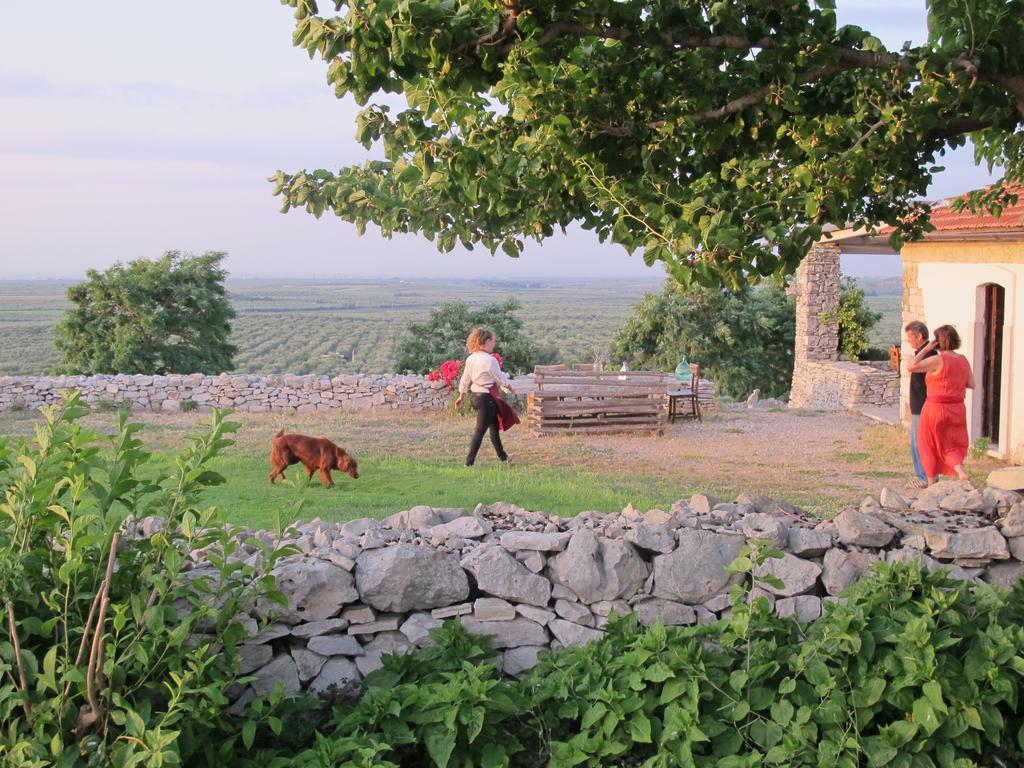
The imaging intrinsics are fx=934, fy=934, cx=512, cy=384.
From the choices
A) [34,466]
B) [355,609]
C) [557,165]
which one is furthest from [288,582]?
[557,165]

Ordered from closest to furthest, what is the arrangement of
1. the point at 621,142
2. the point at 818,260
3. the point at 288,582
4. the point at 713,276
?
1. the point at 713,276
2. the point at 288,582
3. the point at 621,142
4. the point at 818,260

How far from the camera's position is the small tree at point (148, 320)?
98.8ft

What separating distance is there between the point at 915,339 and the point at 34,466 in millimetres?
8353

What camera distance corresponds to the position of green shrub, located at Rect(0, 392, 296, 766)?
10.8 feet

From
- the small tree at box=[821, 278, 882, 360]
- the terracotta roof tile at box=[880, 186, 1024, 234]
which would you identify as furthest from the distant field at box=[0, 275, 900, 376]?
the terracotta roof tile at box=[880, 186, 1024, 234]

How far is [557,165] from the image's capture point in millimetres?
4520

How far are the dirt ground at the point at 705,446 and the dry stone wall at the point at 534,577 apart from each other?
346 cm

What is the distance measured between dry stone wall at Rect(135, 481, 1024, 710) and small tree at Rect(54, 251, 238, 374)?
1065 inches

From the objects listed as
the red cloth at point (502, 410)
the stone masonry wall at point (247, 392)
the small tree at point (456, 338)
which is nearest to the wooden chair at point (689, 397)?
the stone masonry wall at point (247, 392)

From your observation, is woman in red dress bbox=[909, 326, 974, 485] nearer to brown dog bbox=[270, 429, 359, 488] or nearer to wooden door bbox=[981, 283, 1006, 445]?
wooden door bbox=[981, 283, 1006, 445]

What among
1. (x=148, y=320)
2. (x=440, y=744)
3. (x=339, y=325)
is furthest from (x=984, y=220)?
(x=339, y=325)

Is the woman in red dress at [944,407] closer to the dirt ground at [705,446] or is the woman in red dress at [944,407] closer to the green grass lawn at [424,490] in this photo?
the dirt ground at [705,446]

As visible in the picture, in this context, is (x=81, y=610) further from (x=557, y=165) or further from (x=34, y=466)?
(x=557, y=165)

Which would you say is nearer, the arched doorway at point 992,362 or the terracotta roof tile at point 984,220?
the terracotta roof tile at point 984,220
